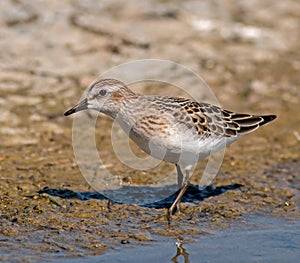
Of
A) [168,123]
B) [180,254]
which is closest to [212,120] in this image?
[168,123]

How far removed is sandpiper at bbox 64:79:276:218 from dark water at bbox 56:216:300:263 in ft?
2.69

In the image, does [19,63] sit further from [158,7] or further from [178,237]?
[178,237]

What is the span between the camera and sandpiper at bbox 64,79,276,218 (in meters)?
8.14

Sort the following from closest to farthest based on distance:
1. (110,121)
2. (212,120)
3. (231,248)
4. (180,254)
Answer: (180,254) < (231,248) < (212,120) < (110,121)

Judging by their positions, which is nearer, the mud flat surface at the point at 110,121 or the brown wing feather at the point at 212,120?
the mud flat surface at the point at 110,121

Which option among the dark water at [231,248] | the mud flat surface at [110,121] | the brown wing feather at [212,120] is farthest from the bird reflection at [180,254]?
the brown wing feather at [212,120]

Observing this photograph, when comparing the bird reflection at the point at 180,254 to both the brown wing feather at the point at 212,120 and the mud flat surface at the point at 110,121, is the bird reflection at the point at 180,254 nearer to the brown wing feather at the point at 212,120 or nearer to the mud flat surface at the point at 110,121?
the mud flat surface at the point at 110,121

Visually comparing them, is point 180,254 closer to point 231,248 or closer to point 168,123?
point 231,248

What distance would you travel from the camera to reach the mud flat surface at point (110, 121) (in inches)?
323

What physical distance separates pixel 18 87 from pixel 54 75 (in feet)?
2.72

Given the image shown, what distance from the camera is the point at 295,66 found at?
44.9 ft

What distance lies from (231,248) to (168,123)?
1.64 meters

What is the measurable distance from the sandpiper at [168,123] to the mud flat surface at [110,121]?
0.84m

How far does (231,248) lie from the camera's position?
25.3 feet
